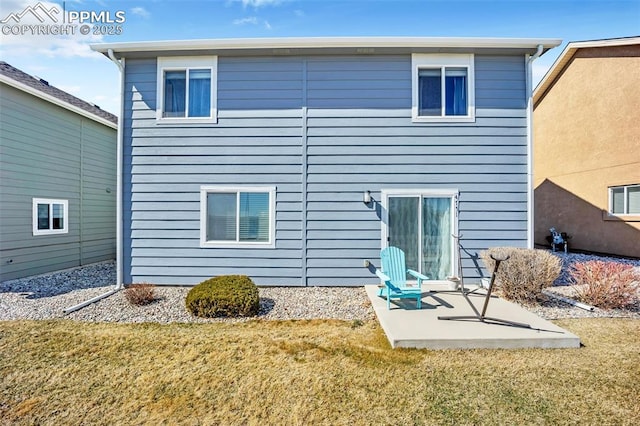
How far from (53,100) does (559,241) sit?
1627 cm

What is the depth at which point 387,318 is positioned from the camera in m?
4.47

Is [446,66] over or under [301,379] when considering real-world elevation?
over

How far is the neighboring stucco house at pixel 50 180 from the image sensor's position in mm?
7109

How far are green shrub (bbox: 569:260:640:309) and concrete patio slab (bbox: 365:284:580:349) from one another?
1.42 meters

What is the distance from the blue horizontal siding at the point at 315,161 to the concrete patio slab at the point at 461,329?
1.53 metres

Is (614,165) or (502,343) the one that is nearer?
(502,343)

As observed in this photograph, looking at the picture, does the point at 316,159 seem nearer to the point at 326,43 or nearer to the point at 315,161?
the point at 315,161

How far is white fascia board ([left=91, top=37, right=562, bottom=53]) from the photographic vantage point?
5.99 metres

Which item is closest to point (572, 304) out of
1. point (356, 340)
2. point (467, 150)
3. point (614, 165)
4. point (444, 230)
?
point (444, 230)

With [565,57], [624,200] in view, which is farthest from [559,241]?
[565,57]

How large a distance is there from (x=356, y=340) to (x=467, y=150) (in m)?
4.63

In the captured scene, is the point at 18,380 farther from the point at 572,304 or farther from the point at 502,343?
the point at 572,304

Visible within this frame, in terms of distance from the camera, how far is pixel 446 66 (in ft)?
20.8

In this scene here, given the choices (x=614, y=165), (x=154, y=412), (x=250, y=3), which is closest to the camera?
(x=154, y=412)
